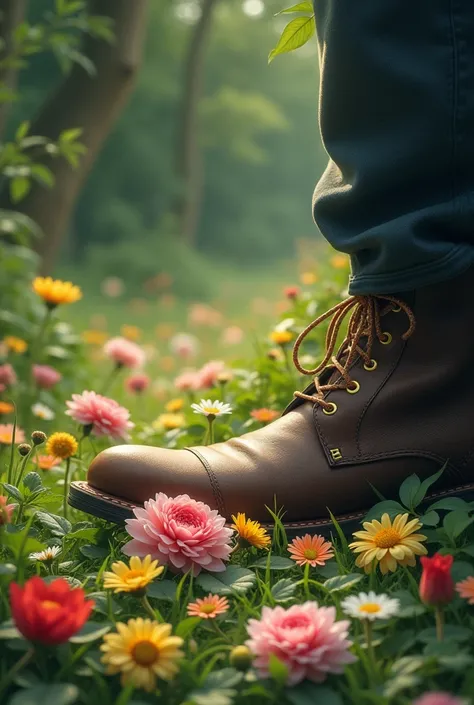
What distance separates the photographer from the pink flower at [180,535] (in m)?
1.11

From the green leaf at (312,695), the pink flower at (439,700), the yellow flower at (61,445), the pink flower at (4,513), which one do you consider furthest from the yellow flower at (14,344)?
the pink flower at (439,700)

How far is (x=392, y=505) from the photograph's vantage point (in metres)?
1.20

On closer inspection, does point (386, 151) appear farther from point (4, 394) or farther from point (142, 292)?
point (142, 292)

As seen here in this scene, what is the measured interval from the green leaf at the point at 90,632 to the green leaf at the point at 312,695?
223 millimetres

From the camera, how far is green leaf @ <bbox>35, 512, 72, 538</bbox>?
1.26m

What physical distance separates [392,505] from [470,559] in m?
0.14

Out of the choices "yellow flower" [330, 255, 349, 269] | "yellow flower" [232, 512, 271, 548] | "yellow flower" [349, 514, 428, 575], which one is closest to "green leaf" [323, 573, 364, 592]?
"yellow flower" [349, 514, 428, 575]

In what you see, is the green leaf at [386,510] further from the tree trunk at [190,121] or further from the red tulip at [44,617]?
the tree trunk at [190,121]

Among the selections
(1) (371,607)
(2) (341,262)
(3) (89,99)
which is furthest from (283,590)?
(3) (89,99)

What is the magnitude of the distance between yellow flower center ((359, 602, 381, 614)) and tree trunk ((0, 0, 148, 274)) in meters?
3.14

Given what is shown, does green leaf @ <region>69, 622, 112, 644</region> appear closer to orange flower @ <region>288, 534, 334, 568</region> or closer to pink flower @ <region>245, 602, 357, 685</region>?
pink flower @ <region>245, 602, 357, 685</region>

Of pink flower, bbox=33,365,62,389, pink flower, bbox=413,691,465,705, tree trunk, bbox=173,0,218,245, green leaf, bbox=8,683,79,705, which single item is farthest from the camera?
tree trunk, bbox=173,0,218,245

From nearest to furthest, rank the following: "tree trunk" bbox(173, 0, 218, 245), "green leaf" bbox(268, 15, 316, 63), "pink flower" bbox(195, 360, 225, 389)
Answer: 1. "green leaf" bbox(268, 15, 316, 63)
2. "pink flower" bbox(195, 360, 225, 389)
3. "tree trunk" bbox(173, 0, 218, 245)

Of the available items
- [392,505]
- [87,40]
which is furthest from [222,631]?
[87,40]
